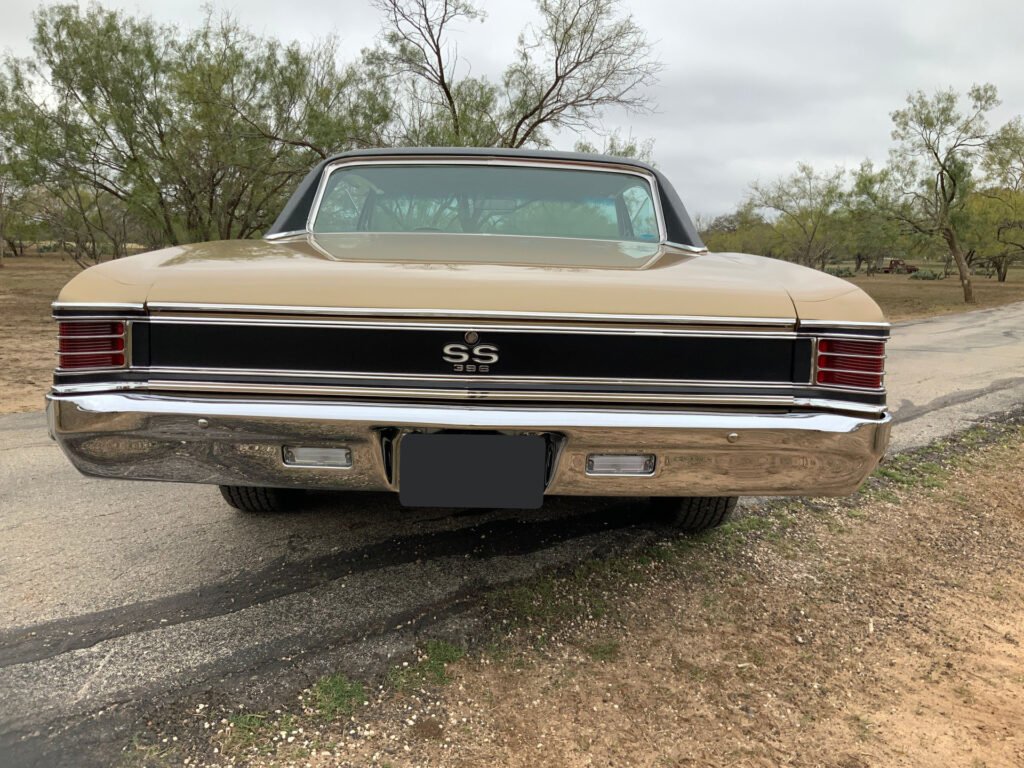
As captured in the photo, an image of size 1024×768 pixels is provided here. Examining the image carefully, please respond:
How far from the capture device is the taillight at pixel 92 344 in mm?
1930

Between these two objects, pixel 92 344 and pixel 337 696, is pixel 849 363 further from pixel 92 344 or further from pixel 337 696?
pixel 92 344

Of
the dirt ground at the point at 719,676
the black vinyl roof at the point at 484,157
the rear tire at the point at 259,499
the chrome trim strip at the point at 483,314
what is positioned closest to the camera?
the dirt ground at the point at 719,676

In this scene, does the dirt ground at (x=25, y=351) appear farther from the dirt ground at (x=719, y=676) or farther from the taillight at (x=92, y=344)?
the dirt ground at (x=719, y=676)

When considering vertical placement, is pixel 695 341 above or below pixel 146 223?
below

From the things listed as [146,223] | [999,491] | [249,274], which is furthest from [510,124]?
[249,274]

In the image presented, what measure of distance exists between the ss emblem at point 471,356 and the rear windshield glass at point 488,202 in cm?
114

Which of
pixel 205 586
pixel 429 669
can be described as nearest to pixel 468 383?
pixel 429 669

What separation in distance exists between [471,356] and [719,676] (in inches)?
49.8

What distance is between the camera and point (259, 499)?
3.10 metres

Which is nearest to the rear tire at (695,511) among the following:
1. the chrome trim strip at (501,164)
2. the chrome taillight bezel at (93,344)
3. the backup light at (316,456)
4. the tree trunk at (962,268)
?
the chrome trim strip at (501,164)

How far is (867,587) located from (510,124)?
15.7 m

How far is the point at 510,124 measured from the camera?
54.1ft

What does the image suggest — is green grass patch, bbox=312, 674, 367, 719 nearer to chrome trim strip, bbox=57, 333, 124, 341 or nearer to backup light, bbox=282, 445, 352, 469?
backup light, bbox=282, 445, 352, 469

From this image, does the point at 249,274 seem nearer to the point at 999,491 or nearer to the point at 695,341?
the point at 695,341
